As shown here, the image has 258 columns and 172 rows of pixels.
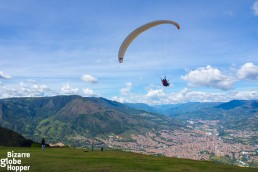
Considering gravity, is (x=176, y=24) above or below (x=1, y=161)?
above

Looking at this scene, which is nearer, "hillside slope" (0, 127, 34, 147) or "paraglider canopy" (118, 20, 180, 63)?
"paraglider canopy" (118, 20, 180, 63)

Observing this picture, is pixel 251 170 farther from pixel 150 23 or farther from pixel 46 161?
pixel 46 161

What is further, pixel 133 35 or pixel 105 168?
pixel 133 35

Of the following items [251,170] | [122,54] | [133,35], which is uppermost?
[133,35]

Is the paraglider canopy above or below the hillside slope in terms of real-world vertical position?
above

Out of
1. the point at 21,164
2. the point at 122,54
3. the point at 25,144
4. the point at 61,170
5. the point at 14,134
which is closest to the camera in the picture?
the point at 61,170

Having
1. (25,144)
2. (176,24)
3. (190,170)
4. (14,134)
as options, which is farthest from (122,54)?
(14,134)

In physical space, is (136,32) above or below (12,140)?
above

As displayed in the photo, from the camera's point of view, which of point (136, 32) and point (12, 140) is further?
point (12, 140)

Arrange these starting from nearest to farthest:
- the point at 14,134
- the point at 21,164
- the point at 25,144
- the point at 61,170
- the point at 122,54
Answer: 1. the point at 61,170
2. the point at 21,164
3. the point at 122,54
4. the point at 25,144
5. the point at 14,134

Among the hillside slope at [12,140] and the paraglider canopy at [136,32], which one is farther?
the hillside slope at [12,140]

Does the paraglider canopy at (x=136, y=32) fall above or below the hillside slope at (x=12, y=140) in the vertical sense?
above
